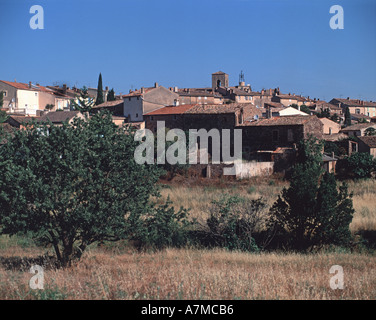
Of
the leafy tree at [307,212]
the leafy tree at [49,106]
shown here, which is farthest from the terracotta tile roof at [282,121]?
the leafy tree at [49,106]

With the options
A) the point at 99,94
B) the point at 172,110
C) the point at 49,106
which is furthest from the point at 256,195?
the point at 49,106

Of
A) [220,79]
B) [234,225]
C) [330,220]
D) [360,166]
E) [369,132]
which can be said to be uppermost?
[220,79]

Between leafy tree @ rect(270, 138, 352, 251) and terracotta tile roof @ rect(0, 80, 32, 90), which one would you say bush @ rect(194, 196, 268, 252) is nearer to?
leafy tree @ rect(270, 138, 352, 251)

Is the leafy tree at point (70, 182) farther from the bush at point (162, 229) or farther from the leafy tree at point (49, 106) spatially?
the leafy tree at point (49, 106)

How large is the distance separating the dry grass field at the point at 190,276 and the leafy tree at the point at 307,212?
1.13 m

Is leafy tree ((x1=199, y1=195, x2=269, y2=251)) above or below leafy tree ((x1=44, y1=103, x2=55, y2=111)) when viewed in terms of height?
below

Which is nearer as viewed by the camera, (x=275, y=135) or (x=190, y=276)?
(x=190, y=276)

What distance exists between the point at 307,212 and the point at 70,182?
8.98 meters

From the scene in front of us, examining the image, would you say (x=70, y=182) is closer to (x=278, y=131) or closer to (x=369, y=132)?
(x=278, y=131)

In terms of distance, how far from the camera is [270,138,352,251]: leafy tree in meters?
15.4

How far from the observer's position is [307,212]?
1554cm

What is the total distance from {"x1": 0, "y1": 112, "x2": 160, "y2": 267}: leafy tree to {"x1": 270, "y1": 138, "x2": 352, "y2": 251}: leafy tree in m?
6.74

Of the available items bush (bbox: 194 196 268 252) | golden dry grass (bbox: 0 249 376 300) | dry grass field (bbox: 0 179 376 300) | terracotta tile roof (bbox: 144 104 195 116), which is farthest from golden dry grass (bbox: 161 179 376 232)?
terracotta tile roof (bbox: 144 104 195 116)
